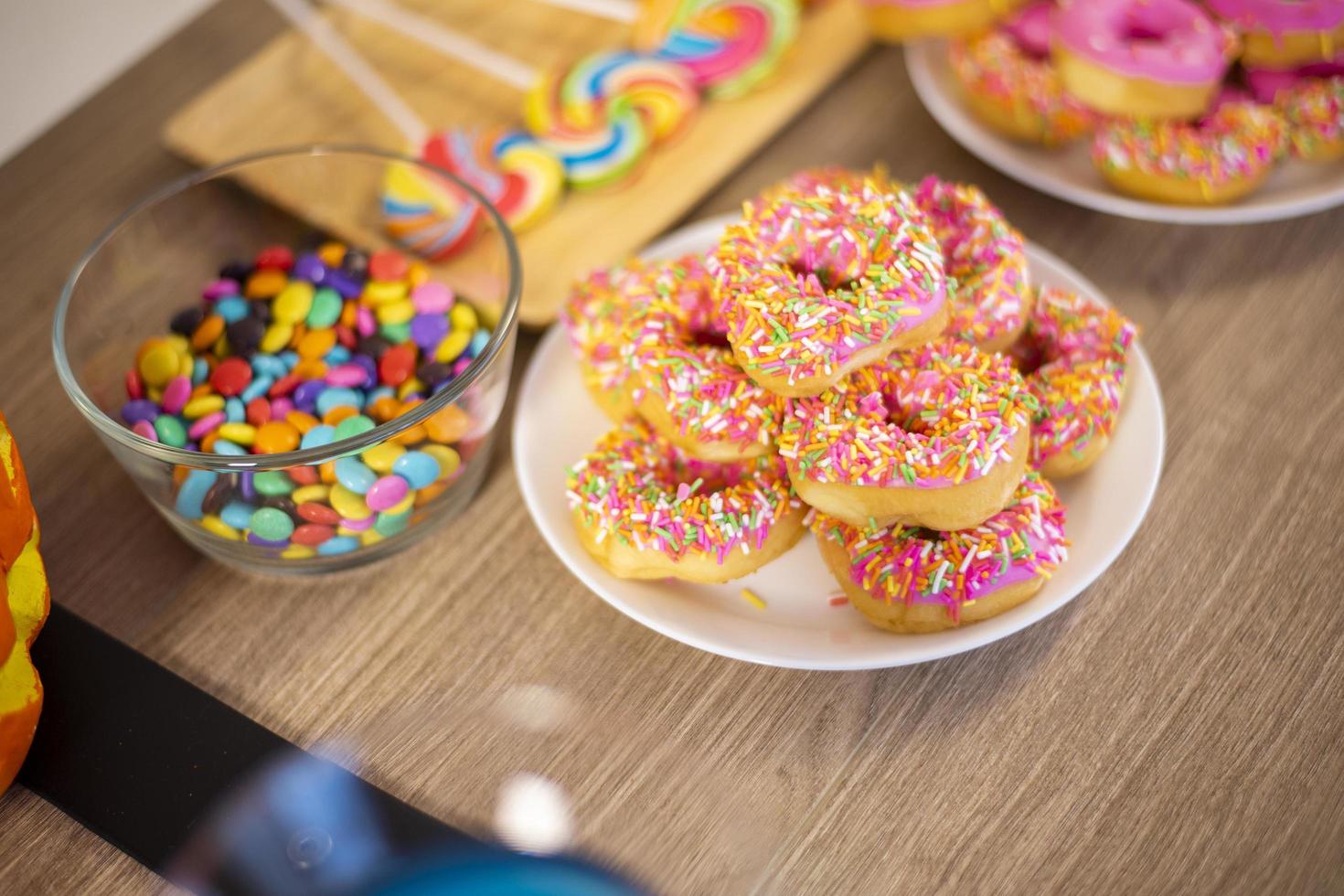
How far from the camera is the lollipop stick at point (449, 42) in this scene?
148cm

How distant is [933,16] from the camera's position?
4.47 ft

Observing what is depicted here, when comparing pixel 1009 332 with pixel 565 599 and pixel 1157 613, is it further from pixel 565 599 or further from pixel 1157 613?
pixel 565 599

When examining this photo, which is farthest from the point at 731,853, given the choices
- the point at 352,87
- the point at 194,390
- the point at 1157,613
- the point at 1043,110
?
the point at 352,87

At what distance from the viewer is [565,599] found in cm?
106

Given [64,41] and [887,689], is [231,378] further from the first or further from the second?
[64,41]

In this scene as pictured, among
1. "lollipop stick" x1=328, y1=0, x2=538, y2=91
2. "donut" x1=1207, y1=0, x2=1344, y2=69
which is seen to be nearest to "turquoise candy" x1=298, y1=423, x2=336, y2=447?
"lollipop stick" x1=328, y1=0, x2=538, y2=91

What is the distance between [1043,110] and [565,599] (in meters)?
0.74

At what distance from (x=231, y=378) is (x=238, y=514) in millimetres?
169

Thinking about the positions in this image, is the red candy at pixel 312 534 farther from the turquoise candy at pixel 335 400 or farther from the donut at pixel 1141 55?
the donut at pixel 1141 55

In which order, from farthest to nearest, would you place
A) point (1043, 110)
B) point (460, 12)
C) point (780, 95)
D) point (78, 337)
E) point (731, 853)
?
point (460, 12)
point (780, 95)
point (1043, 110)
point (78, 337)
point (731, 853)

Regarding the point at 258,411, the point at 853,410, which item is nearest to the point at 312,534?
the point at 258,411

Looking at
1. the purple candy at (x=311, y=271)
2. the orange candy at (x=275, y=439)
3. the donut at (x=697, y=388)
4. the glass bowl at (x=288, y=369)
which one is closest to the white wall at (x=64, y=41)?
the glass bowl at (x=288, y=369)

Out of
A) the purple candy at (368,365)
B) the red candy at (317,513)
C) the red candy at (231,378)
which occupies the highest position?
the red candy at (231,378)

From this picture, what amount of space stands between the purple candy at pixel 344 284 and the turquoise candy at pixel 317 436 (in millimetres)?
206
